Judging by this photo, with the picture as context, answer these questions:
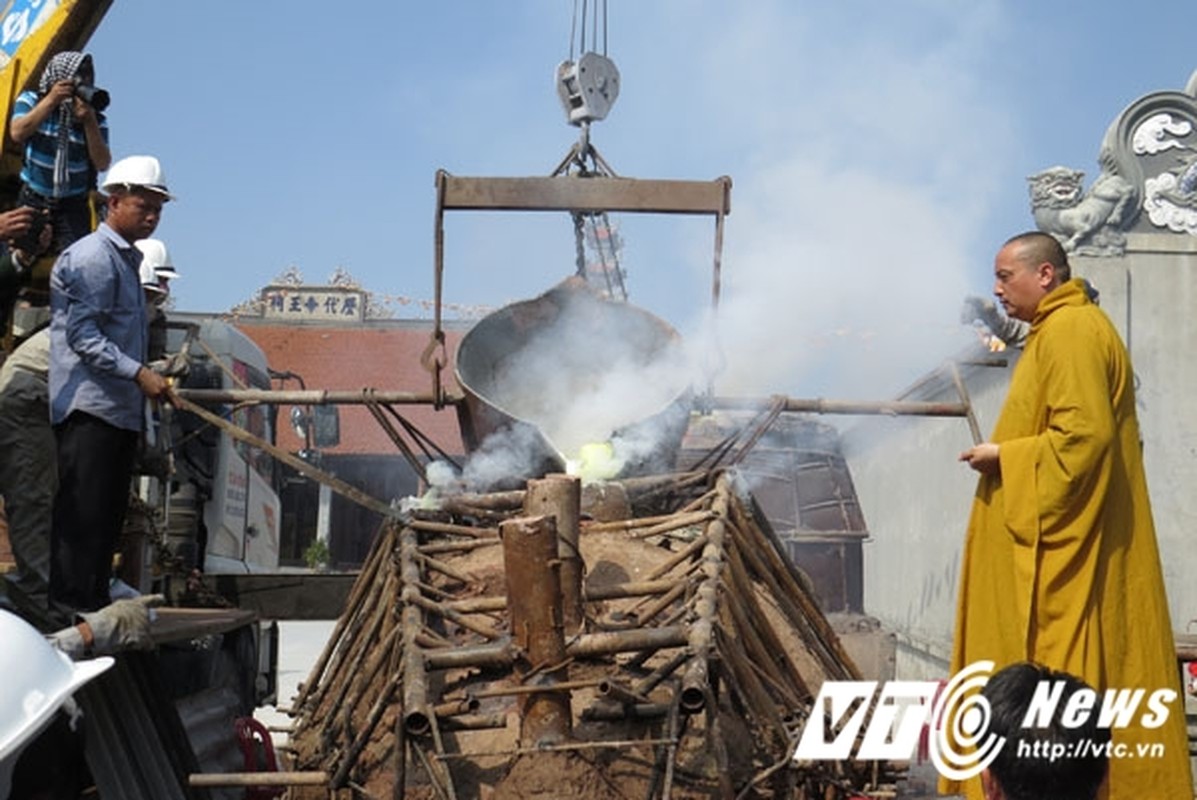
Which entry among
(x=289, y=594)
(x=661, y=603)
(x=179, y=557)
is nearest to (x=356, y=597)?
(x=661, y=603)

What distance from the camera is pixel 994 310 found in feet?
24.0

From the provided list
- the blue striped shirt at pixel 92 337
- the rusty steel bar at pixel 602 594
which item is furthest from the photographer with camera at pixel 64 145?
the rusty steel bar at pixel 602 594

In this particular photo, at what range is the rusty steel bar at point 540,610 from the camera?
4.56 m

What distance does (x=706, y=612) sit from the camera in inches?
199

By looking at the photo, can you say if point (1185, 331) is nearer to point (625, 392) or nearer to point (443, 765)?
point (625, 392)

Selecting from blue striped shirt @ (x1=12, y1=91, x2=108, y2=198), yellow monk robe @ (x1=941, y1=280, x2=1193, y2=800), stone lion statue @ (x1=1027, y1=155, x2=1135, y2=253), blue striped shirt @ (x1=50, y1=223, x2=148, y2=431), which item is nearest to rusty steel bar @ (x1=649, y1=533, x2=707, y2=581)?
yellow monk robe @ (x1=941, y1=280, x2=1193, y2=800)

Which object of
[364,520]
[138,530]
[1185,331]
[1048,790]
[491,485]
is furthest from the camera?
[364,520]

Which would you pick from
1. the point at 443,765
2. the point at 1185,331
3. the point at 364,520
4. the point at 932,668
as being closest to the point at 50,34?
the point at 443,765

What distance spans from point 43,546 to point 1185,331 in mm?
9752

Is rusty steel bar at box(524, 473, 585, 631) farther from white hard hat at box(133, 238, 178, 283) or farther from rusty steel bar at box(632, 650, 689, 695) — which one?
white hard hat at box(133, 238, 178, 283)

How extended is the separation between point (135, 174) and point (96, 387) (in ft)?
3.00

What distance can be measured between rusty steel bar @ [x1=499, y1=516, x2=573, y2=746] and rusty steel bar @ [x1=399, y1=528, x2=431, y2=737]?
39 cm

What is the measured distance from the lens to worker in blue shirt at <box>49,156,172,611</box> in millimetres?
5145

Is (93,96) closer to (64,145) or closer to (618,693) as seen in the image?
(64,145)
